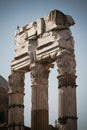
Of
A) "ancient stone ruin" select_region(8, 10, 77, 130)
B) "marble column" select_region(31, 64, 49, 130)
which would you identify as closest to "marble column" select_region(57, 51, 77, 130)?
"ancient stone ruin" select_region(8, 10, 77, 130)

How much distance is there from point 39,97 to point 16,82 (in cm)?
237

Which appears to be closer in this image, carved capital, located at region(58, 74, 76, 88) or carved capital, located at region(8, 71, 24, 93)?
carved capital, located at region(58, 74, 76, 88)

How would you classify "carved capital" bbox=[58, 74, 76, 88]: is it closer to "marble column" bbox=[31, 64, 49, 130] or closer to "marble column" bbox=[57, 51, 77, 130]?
"marble column" bbox=[57, 51, 77, 130]

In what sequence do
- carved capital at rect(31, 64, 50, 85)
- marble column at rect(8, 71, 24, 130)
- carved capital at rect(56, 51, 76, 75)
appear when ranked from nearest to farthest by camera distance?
carved capital at rect(56, 51, 76, 75) → carved capital at rect(31, 64, 50, 85) → marble column at rect(8, 71, 24, 130)

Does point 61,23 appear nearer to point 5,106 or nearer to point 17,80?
point 17,80

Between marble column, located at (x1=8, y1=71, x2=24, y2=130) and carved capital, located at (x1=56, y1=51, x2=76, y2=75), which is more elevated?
carved capital, located at (x1=56, y1=51, x2=76, y2=75)

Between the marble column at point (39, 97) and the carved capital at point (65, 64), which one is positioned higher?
the carved capital at point (65, 64)

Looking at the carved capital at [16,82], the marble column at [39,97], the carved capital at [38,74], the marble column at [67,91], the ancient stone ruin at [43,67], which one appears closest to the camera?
the marble column at [67,91]

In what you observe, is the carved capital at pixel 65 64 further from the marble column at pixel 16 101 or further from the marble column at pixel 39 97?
the marble column at pixel 16 101

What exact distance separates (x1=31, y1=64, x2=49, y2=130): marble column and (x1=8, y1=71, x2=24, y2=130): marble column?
167 centimetres

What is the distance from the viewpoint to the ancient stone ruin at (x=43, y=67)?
2125cm

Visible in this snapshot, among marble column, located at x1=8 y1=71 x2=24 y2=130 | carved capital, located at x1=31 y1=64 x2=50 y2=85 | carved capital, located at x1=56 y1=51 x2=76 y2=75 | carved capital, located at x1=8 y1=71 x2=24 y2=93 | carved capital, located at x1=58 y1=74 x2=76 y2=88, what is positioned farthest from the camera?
carved capital, located at x1=8 y1=71 x2=24 y2=93

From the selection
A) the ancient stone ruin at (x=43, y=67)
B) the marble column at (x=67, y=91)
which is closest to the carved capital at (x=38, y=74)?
the ancient stone ruin at (x=43, y=67)

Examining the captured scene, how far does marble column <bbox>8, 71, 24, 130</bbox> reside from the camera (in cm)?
2412
